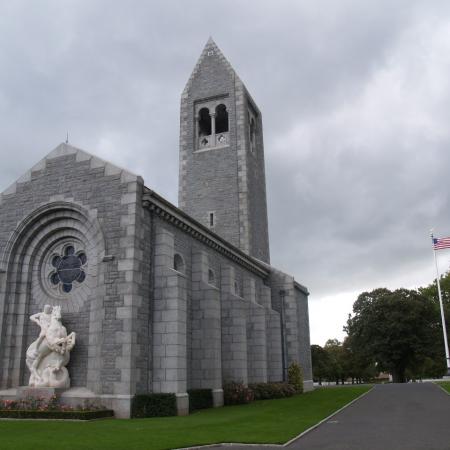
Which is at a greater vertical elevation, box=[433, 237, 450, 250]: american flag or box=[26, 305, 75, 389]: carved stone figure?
box=[433, 237, 450, 250]: american flag

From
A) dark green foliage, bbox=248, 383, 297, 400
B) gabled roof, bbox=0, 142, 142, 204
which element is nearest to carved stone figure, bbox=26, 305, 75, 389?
gabled roof, bbox=0, 142, 142, 204

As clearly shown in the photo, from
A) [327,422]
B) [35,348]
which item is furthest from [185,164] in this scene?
[327,422]

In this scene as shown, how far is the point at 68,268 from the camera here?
65.0 feet

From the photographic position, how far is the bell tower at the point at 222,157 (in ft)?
112

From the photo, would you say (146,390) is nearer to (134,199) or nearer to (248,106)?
(134,199)

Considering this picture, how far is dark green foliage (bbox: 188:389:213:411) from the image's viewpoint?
61.7 feet

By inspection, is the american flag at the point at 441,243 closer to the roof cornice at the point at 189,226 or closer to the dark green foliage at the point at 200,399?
the roof cornice at the point at 189,226

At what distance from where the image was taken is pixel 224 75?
124 ft

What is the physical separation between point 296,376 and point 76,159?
751 inches

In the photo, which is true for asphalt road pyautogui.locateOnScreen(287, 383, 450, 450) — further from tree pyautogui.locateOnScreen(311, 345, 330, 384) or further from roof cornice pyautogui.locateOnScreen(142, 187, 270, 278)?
tree pyautogui.locateOnScreen(311, 345, 330, 384)

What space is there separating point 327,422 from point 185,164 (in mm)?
25072

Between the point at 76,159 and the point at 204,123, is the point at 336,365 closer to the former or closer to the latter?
the point at 204,123

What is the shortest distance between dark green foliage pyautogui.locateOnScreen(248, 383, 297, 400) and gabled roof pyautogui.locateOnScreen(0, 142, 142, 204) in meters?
12.4

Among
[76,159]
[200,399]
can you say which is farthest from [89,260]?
[200,399]
